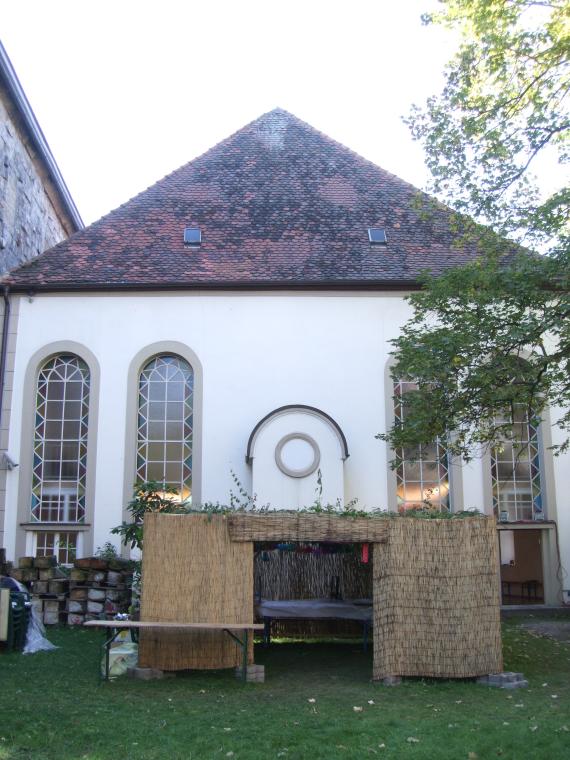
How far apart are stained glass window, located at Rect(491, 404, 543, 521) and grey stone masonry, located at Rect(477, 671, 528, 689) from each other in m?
7.12

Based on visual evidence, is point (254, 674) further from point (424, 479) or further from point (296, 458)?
point (424, 479)

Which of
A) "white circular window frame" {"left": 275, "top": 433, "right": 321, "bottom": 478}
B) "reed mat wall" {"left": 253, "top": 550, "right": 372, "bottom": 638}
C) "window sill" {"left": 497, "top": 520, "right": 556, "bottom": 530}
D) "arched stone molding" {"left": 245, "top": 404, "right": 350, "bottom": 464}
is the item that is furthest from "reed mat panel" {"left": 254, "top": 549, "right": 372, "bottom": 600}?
"window sill" {"left": 497, "top": 520, "right": 556, "bottom": 530}

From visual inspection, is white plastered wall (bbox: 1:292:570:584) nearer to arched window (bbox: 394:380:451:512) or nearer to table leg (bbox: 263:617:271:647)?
arched window (bbox: 394:380:451:512)

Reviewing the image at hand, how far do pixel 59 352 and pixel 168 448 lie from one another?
296 centimetres

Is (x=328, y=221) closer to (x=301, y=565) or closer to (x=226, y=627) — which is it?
(x=301, y=565)

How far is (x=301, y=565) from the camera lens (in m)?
13.9

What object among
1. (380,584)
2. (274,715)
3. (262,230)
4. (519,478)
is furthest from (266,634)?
(262,230)

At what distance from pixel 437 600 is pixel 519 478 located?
7559mm

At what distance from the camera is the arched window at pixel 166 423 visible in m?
16.5

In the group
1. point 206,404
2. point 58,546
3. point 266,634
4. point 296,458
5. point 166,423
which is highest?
point 206,404

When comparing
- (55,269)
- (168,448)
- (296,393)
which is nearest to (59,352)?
(55,269)

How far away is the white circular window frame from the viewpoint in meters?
15.6

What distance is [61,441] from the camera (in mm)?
16562

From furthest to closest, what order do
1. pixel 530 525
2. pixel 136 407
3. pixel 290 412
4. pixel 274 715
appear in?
pixel 136 407
pixel 530 525
pixel 290 412
pixel 274 715
